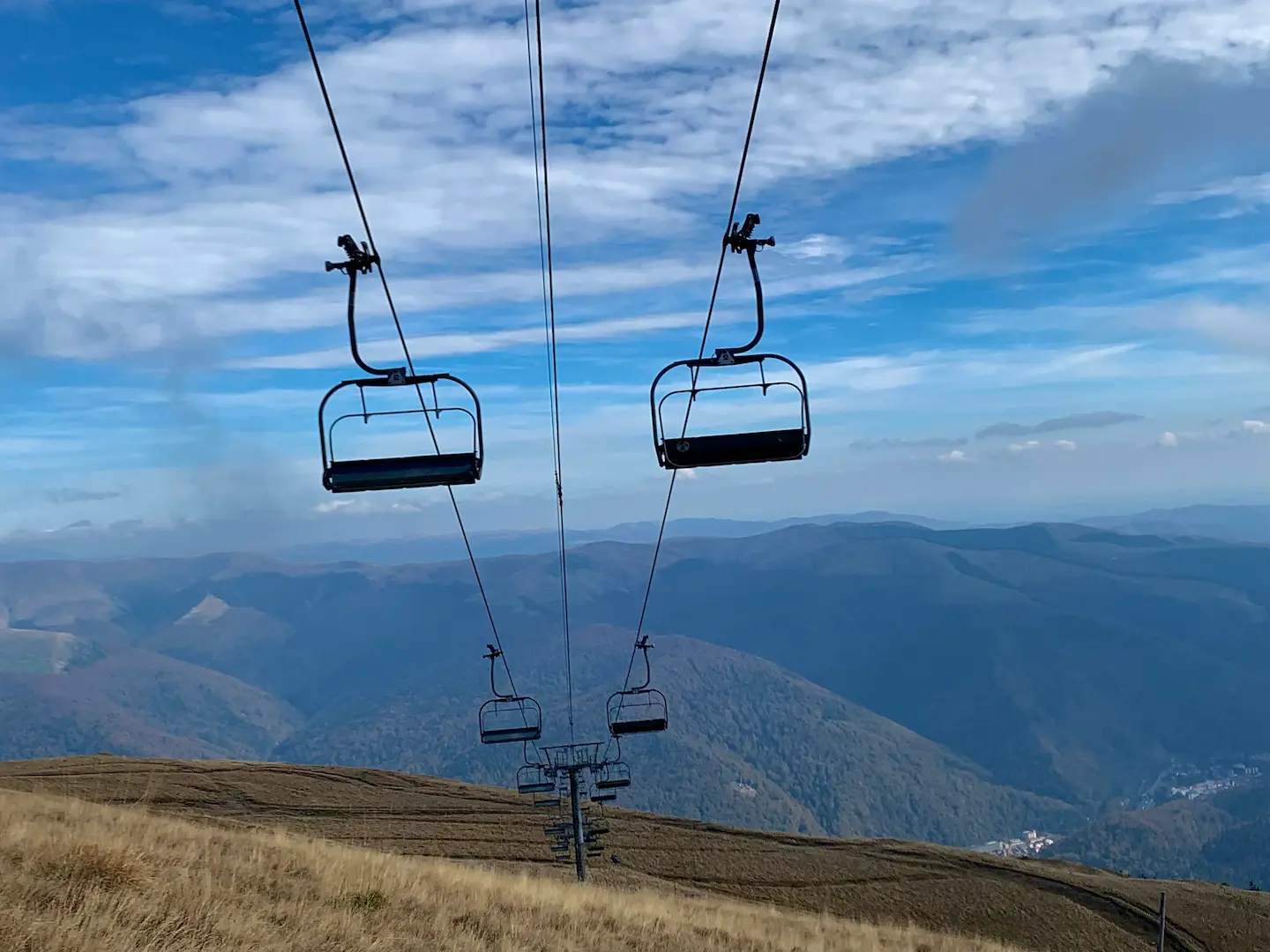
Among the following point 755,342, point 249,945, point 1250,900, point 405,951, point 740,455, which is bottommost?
point 1250,900

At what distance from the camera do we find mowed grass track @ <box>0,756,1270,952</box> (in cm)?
4309

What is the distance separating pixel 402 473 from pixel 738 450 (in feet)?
10.7

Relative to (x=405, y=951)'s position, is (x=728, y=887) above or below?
below

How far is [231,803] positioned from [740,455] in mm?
67061

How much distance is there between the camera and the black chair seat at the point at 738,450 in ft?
31.6

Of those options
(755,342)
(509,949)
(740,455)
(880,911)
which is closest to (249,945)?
(509,949)

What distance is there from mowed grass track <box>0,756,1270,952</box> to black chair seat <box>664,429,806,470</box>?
99.8 feet

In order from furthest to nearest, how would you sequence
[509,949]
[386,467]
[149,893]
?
1. [509,949]
2. [149,893]
3. [386,467]

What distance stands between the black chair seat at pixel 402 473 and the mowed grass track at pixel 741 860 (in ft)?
94.4

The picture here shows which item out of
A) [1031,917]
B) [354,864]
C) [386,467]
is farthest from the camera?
[1031,917]

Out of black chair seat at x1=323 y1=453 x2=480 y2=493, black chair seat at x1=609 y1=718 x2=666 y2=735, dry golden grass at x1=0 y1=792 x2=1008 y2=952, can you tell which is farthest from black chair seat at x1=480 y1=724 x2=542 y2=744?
black chair seat at x1=323 y1=453 x2=480 y2=493

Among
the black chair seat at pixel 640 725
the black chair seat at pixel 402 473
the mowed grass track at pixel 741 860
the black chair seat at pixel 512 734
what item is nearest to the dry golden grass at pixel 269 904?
the black chair seat at pixel 402 473

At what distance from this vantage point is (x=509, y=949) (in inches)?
500

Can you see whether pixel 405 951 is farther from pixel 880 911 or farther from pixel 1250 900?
pixel 1250 900
